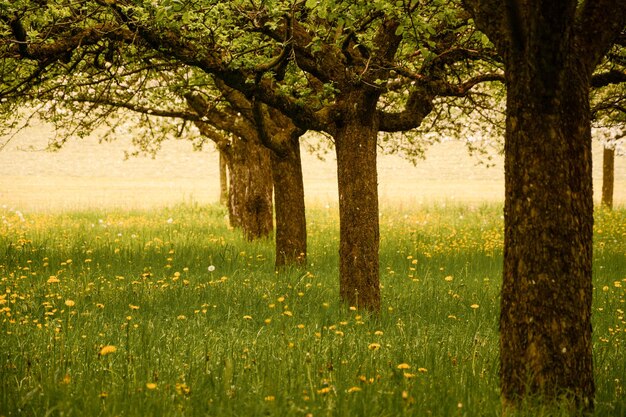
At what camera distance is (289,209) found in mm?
11422

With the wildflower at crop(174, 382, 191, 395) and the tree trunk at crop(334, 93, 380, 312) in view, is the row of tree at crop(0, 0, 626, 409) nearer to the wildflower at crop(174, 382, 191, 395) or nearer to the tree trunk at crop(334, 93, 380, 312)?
the tree trunk at crop(334, 93, 380, 312)

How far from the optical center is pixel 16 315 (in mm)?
7090

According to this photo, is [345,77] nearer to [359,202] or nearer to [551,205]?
[359,202]

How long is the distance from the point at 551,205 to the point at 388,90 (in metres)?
4.83

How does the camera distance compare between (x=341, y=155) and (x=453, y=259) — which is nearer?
(x=341, y=155)

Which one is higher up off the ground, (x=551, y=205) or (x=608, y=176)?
(x=551, y=205)

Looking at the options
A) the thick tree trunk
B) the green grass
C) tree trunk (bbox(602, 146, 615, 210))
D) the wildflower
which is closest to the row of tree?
the thick tree trunk

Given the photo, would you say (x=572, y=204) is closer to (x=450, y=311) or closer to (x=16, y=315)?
(x=450, y=311)

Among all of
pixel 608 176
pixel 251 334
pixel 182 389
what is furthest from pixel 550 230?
pixel 608 176

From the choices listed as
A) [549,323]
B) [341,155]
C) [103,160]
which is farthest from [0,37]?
[103,160]

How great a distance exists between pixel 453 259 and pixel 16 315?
28.6 feet

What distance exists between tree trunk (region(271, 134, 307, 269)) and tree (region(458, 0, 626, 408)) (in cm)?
719

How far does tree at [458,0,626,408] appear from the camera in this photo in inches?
165

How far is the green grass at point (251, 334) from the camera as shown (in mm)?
4184
